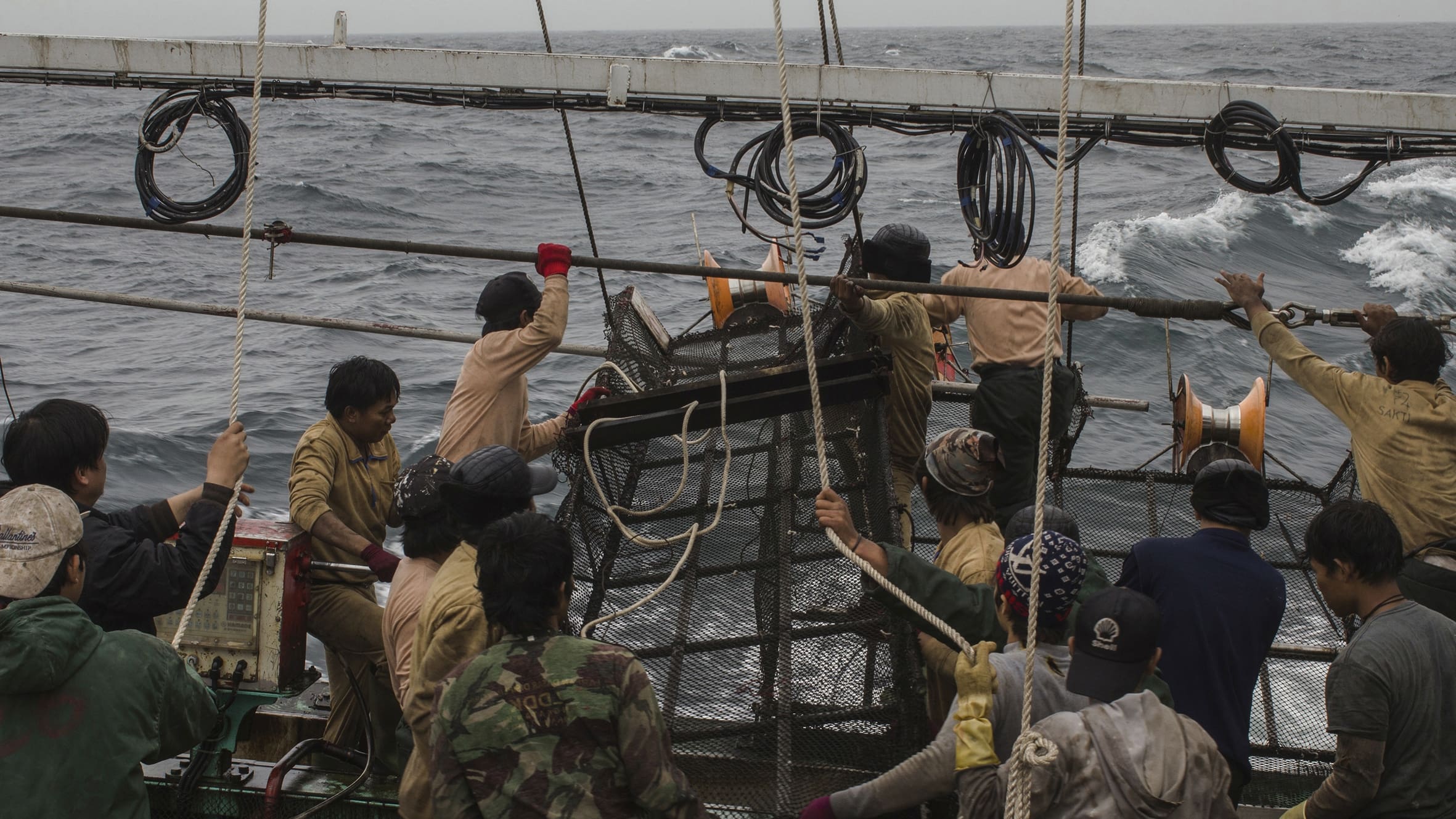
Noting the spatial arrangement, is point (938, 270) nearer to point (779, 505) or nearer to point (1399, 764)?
point (779, 505)

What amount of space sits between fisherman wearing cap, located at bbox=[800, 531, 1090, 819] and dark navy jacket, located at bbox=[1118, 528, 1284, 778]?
42 cm

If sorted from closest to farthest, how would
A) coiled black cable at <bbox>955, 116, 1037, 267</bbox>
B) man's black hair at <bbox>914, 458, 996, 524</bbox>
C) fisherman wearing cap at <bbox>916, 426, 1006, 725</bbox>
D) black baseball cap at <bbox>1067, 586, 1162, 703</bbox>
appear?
black baseball cap at <bbox>1067, 586, 1162, 703</bbox>
fisherman wearing cap at <bbox>916, 426, 1006, 725</bbox>
man's black hair at <bbox>914, 458, 996, 524</bbox>
coiled black cable at <bbox>955, 116, 1037, 267</bbox>

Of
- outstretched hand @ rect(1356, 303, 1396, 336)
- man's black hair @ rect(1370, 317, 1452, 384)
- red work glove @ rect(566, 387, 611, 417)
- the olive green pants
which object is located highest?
outstretched hand @ rect(1356, 303, 1396, 336)

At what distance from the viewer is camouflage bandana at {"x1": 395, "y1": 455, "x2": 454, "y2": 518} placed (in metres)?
3.21

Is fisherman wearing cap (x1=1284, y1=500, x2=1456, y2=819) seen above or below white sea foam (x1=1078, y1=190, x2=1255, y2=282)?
below

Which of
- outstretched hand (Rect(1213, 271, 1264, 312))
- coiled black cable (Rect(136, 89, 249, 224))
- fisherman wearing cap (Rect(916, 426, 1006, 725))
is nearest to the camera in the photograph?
fisherman wearing cap (Rect(916, 426, 1006, 725))

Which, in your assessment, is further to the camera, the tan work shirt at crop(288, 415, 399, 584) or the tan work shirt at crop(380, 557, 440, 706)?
the tan work shirt at crop(288, 415, 399, 584)

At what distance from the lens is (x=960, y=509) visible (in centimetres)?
349

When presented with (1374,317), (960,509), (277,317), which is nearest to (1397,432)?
(1374,317)

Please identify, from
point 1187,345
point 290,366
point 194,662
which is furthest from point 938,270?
point 194,662

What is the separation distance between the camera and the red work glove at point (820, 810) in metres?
2.79

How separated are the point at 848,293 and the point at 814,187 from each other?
0.97 metres

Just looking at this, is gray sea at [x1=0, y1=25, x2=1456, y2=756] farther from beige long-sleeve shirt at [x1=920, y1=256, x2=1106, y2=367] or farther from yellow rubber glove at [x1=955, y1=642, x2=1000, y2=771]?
yellow rubber glove at [x1=955, y1=642, x2=1000, y2=771]

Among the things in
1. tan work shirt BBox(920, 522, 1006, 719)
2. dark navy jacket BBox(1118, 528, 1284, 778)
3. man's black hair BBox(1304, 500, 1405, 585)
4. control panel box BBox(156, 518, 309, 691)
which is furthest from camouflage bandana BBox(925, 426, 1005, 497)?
control panel box BBox(156, 518, 309, 691)
